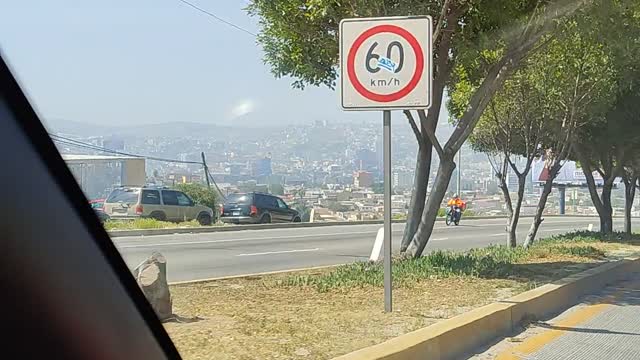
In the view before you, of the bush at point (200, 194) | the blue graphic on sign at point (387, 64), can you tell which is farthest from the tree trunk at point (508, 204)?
the bush at point (200, 194)

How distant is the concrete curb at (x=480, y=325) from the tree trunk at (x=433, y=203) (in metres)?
2.09

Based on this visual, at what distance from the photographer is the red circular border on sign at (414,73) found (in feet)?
28.7

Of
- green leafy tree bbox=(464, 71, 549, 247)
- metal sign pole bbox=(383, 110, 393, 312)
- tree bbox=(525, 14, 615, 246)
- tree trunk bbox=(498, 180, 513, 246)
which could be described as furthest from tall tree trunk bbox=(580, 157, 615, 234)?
metal sign pole bbox=(383, 110, 393, 312)

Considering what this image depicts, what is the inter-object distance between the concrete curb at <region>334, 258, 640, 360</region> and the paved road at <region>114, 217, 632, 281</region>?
542cm

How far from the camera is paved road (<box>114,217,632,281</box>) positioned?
15.8m

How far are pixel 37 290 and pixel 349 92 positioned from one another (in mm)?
6477

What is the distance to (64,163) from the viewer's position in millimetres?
2910

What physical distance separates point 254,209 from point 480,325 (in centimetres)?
2516

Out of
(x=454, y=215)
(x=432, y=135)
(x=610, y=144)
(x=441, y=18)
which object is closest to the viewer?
(x=441, y=18)

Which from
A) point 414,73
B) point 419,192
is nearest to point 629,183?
point 419,192

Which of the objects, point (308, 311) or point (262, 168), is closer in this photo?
point (308, 311)

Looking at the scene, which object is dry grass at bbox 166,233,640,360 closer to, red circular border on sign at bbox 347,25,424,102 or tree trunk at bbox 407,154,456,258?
tree trunk at bbox 407,154,456,258

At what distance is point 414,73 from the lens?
8789mm

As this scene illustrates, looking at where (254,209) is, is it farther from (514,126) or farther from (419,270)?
(419,270)
